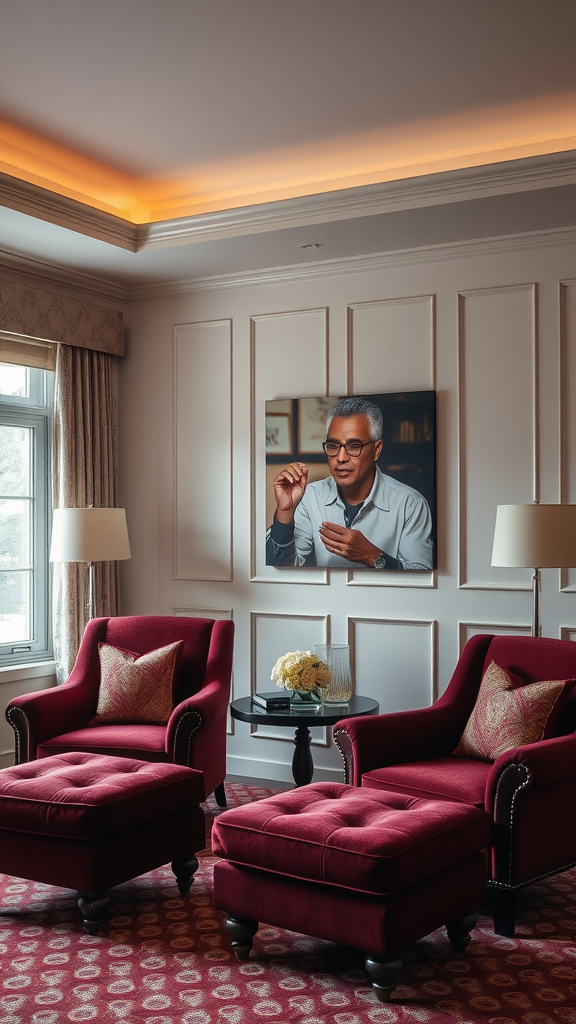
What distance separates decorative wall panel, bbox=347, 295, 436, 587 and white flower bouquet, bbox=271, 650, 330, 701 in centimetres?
79

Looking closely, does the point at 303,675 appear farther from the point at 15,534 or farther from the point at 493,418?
the point at 15,534

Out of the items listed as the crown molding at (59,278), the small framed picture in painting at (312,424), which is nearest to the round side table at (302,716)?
the small framed picture in painting at (312,424)

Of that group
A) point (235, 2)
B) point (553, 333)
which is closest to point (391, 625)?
point (553, 333)

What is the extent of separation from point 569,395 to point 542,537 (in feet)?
3.31

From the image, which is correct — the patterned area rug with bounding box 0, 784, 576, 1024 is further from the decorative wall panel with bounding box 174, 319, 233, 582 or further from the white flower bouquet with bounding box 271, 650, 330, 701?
the decorative wall panel with bounding box 174, 319, 233, 582

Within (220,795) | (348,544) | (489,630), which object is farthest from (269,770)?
(489,630)

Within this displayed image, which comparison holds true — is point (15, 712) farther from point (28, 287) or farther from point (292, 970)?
point (28, 287)

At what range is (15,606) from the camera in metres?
5.38

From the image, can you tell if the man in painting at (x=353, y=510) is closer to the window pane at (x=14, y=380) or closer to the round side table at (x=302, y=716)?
the round side table at (x=302, y=716)

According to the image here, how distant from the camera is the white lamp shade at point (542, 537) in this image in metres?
3.89

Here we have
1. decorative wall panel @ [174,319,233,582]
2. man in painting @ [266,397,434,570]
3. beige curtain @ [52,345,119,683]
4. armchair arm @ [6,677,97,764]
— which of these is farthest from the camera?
decorative wall panel @ [174,319,233,582]

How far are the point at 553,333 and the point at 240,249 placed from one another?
168 centimetres

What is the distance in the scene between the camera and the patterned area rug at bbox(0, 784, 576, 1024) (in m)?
2.73

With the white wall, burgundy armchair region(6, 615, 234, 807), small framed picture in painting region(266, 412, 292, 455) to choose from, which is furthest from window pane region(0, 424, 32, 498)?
small framed picture in painting region(266, 412, 292, 455)
